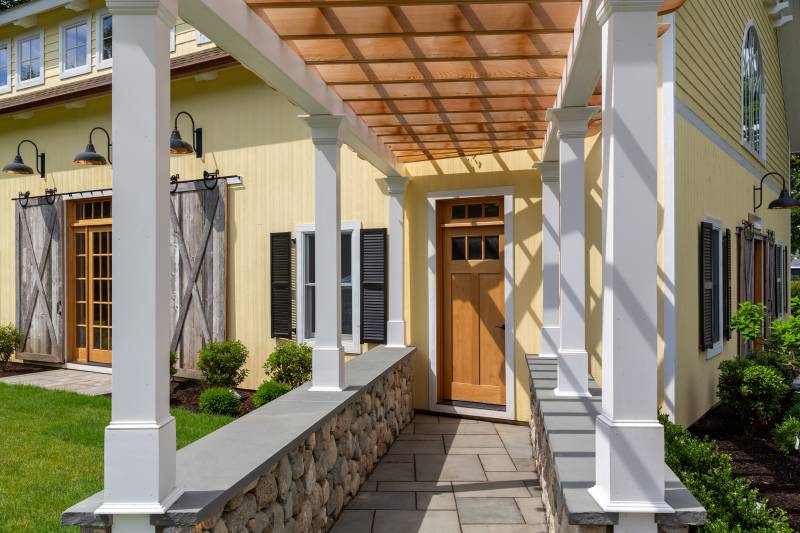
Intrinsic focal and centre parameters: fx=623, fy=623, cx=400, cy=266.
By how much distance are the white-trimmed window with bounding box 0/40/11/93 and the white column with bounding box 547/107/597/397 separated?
444 inches

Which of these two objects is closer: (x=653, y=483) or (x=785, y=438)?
(x=653, y=483)

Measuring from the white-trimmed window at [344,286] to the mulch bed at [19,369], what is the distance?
5101 mm

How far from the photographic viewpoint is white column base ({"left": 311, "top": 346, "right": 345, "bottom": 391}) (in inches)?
185

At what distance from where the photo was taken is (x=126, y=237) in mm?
2400

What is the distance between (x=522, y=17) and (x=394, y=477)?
3.72 m

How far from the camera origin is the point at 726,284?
7508 millimetres

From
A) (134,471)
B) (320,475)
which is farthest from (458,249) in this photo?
(134,471)

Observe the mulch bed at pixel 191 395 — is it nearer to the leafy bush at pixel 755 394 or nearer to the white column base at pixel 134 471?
the white column base at pixel 134 471

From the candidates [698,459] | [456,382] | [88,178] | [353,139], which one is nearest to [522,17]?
[353,139]

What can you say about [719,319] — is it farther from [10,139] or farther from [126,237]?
[10,139]

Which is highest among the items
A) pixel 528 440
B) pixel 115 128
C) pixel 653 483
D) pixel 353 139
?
pixel 353 139

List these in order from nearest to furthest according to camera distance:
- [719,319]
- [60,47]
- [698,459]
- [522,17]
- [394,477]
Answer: [522,17] < [698,459] < [394,477] < [719,319] < [60,47]

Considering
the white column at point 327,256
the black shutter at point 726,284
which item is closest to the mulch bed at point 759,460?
the black shutter at point 726,284

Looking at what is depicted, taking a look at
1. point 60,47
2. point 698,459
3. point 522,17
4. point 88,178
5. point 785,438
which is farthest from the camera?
point 60,47
